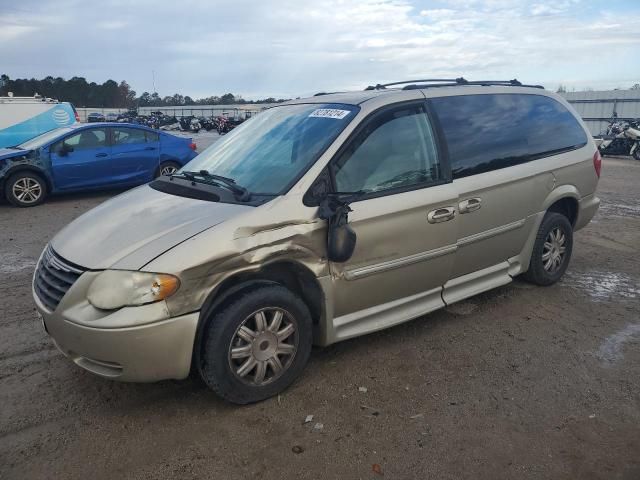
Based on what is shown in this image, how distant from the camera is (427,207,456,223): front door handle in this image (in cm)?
371

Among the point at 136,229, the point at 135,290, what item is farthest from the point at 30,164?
the point at 135,290

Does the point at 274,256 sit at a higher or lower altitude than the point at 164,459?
higher

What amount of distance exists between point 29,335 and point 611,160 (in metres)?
17.9

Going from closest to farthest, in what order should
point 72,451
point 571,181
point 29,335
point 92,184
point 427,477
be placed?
1. point 427,477
2. point 72,451
3. point 29,335
4. point 571,181
5. point 92,184

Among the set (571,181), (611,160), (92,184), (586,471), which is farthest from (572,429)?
(611,160)

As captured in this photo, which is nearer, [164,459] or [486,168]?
[164,459]

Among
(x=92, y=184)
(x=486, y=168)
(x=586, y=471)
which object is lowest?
(x=586, y=471)

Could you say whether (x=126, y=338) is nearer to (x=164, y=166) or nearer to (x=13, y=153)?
(x=13, y=153)

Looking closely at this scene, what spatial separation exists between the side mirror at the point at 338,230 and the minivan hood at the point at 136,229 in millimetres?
501

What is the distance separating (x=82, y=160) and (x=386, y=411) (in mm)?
8594

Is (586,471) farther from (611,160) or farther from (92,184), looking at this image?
(611,160)

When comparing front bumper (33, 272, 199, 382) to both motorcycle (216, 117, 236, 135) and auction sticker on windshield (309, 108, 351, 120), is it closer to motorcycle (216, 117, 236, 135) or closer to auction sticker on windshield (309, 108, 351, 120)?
auction sticker on windshield (309, 108, 351, 120)

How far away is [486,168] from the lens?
4141 mm

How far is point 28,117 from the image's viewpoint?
47.0 ft
